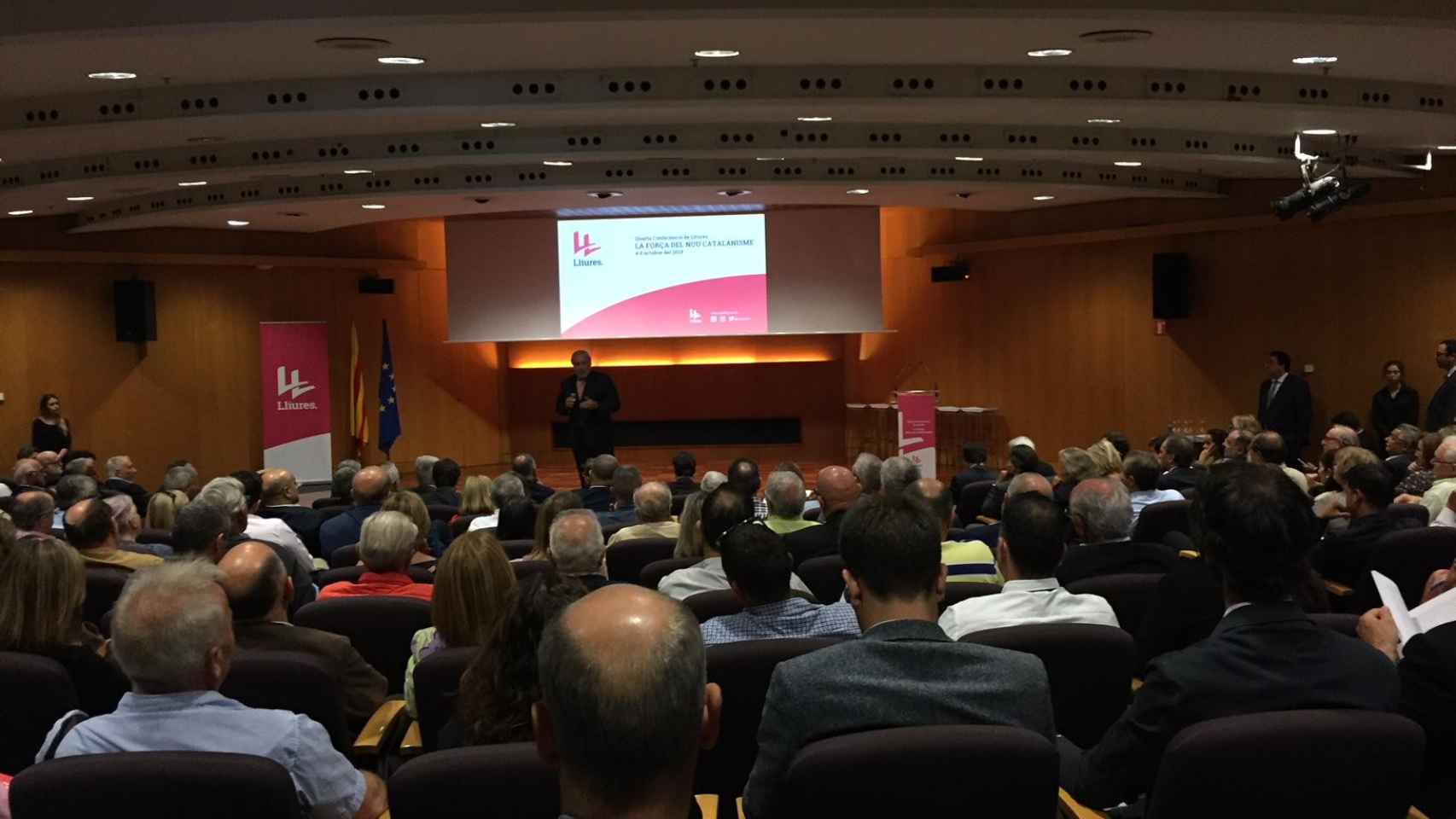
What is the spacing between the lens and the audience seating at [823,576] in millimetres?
5250

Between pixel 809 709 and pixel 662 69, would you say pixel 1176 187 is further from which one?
pixel 809 709

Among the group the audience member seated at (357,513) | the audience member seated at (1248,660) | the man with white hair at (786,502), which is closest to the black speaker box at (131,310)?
the audience member seated at (357,513)

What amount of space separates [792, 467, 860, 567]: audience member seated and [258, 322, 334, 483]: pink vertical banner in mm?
11024

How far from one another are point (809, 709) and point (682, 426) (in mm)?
15530

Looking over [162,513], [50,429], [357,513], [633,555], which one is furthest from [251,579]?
[50,429]

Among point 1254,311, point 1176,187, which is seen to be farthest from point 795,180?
point 1254,311

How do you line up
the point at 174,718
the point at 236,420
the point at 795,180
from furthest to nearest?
the point at 236,420, the point at 795,180, the point at 174,718

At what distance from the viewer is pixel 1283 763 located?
2.33 m

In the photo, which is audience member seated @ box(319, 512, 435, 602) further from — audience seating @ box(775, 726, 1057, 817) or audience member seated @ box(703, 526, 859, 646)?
audience seating @ box(775, 726, 1057, 817)

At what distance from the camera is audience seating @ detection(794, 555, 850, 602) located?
5250 millimetres

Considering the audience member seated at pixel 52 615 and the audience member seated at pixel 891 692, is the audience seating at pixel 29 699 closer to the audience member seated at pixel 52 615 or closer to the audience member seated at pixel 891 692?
the audience member seated at pixel 52 615

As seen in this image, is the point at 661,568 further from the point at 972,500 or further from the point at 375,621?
the point at 972,500

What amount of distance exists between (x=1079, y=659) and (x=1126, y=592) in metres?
0.98

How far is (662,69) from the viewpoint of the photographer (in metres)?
8.28
